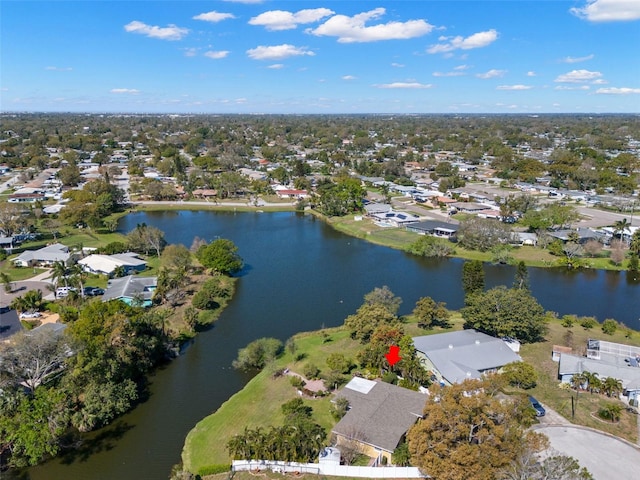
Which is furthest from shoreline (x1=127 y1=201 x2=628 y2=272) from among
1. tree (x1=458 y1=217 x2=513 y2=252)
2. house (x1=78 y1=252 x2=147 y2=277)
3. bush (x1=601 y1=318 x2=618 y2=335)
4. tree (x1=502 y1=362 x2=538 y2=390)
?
house (x1=78 y1=252 x2=147 y2=277)

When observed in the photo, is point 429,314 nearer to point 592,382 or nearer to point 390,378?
point 390,378

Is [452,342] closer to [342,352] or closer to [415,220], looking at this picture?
[342,352]

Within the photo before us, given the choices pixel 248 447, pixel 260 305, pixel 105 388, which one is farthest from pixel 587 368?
pixel 105 388

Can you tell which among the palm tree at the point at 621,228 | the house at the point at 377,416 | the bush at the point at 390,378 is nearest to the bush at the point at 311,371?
the house at the point at 377,416

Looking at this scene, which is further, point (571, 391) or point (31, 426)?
point (571, 391)

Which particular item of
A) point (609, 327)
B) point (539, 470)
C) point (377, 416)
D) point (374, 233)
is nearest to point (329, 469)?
point (377, 416)

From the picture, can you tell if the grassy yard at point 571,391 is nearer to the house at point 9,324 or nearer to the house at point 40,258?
the house at point 9,324
